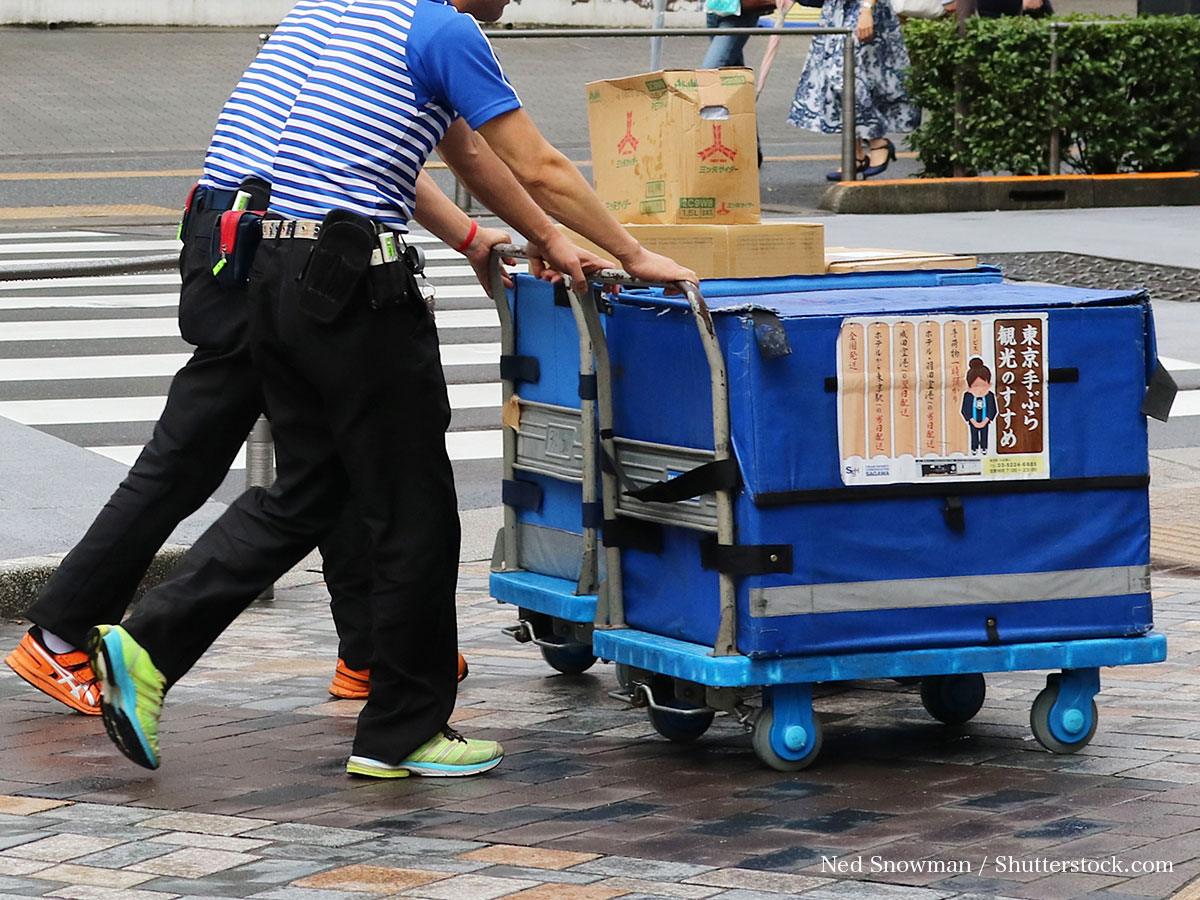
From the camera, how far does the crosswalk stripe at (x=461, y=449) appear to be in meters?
8.74

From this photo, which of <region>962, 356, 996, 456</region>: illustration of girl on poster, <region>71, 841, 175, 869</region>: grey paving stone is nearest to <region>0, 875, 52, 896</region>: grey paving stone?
<region>71, 841, 175, 869</region>: grey paving stone

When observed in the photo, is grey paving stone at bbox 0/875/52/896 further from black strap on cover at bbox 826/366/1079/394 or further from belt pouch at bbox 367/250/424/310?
black strap on cover at bbox 826/366/1079/394

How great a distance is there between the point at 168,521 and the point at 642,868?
1.88m

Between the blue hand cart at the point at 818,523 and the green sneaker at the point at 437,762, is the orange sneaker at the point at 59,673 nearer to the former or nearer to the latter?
the green sneaker at the point at 437,762

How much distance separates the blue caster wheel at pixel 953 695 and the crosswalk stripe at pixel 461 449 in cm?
365

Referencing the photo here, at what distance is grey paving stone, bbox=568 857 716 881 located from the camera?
13.1 feet

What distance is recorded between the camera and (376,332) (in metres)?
4.65

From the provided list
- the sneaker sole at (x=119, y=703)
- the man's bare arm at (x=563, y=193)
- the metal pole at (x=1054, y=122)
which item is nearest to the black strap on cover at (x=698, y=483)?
the man's bare arm at (x=563, y=193)

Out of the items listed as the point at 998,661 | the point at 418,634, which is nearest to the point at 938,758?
the point at 998,661

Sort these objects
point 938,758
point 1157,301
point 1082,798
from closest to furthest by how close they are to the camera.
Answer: point 1082,798 → point 938,758 → point 1157,301

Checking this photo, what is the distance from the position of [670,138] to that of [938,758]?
1.70 meters

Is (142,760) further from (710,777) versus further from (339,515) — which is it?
(710,777)

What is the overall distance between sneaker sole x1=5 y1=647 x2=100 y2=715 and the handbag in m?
13.4

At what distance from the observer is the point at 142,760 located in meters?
4.74
